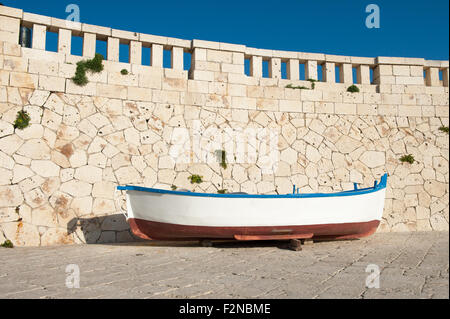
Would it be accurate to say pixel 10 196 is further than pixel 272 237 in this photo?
Yes

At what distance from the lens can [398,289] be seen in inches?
120

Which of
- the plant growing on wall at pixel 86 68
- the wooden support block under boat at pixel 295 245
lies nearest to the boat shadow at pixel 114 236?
the wooden support block under boat at pixel 295 245

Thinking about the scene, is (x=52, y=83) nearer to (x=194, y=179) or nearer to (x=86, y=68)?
(x=86, y=68)

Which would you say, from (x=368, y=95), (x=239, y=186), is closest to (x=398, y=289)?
(x=239, y=186)

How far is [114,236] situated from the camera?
683 centimetres

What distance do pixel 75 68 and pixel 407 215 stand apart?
8738 mm

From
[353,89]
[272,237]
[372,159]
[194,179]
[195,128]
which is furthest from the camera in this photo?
[353,89]

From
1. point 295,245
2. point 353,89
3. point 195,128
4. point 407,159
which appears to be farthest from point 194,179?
point 407,159

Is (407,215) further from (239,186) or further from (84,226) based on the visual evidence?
(84,226)

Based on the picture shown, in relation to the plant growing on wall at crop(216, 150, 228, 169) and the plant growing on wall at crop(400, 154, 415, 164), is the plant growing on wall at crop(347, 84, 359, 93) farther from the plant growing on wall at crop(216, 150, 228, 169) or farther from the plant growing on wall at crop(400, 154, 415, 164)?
the plant growing on wall at crop(216, 150, 228, 169)

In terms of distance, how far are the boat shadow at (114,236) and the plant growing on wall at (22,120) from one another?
2.12 metres

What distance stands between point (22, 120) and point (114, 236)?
297 cm

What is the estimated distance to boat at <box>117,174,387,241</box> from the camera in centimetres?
559

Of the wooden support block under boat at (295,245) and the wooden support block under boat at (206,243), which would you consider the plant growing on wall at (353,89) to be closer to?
the wooden support block under boat at (295,245)
